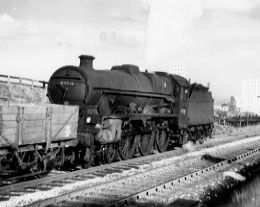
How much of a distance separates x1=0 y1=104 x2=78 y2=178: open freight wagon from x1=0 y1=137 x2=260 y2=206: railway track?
23.5 inches

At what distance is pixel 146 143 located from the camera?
1537cm

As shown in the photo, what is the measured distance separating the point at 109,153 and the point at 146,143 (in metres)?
2.82

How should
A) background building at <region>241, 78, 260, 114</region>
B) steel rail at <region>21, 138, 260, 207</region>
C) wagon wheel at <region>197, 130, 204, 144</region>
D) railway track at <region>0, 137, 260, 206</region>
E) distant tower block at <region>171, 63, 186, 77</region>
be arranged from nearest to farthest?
steel rail at <region>21, 138, 260, 207</region> → railway track at <region>0, 137, 260, 206</region> → wagon wheel at <region>197, 130, 204, 144</region> → distant tower block at <region>171, 63, 186, 77</region> → background building at <region>241, 78, 260, 114</region>

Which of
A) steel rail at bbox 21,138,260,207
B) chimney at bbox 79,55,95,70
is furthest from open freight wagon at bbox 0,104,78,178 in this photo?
chimney at bbox 79,55,95,70

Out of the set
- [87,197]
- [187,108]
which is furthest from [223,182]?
[187,108]

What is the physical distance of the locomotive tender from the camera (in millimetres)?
11953

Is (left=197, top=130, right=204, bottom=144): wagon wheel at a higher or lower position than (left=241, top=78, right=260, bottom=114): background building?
lower

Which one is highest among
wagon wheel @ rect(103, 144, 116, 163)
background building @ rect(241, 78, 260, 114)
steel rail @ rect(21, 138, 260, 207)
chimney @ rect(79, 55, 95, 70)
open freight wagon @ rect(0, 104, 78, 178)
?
background building @ rect(241, 78, 260, 114)

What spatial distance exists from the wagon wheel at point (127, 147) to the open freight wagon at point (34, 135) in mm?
2532

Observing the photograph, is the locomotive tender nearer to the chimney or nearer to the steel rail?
the chimney

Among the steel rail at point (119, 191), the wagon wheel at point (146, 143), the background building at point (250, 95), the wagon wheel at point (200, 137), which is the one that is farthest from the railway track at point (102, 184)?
the background building at point (250, 95)

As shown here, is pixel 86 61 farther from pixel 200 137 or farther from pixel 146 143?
pixel 200 137

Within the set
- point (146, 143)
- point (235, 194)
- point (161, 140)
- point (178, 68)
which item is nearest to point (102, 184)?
point (235, 194)

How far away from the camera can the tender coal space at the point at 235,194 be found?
8133 millimetres
